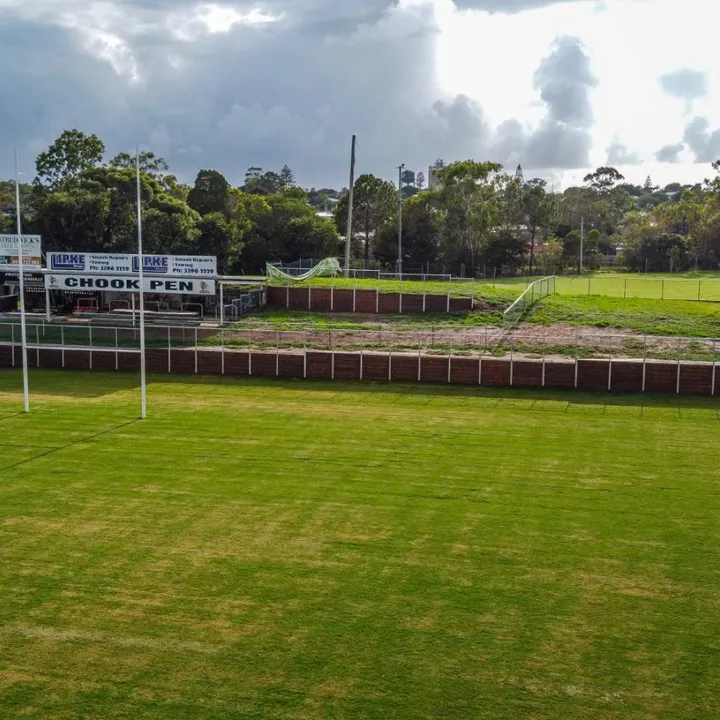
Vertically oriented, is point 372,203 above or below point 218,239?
above

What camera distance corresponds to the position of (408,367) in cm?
3694

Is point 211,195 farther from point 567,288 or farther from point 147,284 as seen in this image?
point 147,284

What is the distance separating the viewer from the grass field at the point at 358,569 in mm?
12039

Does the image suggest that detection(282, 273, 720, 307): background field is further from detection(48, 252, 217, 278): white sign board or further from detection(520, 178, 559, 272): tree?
detection(520, 178, 559, 272): tree

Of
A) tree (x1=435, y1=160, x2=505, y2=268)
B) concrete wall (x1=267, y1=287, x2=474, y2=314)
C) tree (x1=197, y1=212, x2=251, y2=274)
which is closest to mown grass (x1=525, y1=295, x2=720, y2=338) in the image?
concrete wall (x1=267, y1=287, x2=474, y2=314)

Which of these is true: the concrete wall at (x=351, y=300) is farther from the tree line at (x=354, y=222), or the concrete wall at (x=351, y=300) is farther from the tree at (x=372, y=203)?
the tree at (x=372, y=203)

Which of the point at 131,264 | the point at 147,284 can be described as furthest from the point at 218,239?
the point at 147,284

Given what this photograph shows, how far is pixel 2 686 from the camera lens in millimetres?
12008

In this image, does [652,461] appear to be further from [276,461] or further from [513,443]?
[276,461]

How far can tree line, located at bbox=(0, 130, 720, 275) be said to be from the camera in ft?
213

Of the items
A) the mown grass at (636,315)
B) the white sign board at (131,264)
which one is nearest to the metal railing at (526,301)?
the mown grass at (636,315)

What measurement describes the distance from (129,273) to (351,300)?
552 inches

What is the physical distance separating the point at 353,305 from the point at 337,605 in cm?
3962

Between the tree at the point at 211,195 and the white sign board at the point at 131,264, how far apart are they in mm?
36499
